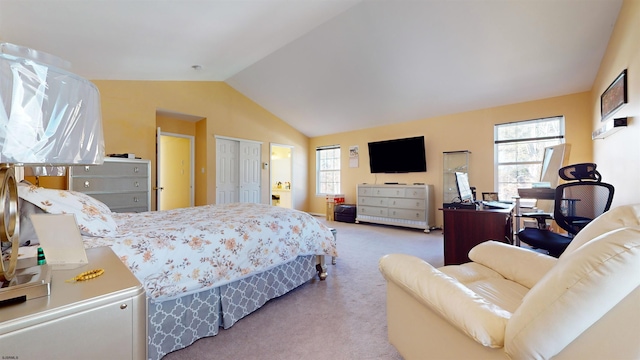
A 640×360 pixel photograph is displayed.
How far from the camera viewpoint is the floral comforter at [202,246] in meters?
1.49

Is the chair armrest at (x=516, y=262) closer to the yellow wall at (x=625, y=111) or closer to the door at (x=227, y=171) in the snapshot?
the yellow wall at (x=625, y=111)

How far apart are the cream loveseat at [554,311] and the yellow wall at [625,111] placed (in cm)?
168

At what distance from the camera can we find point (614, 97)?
2613 mm

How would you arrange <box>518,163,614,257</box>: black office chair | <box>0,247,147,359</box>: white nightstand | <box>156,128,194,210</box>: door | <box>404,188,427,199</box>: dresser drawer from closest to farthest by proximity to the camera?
<box>0,247,147,359</box>: white nightstand → <box>518,163,614,257</box>: black office chair → <box>404,188,427,199</box>: dresser drawer → <box>156,128,194,210</box>: door

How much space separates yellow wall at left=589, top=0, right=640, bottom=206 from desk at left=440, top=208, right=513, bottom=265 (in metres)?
0.94

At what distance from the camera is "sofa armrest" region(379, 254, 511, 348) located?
851 millimetres

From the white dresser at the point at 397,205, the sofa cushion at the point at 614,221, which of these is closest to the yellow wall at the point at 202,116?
the white dresser at the point at 397,205

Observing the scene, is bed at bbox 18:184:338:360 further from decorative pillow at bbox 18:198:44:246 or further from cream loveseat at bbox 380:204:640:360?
cream loveseat at bbox 380:204:640:360

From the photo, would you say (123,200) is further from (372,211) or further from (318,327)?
(372,211)

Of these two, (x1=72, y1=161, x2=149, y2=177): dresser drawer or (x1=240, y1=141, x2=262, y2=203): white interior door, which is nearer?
(x1=72, y1=161, x2=149, y2=177): dresser drawer

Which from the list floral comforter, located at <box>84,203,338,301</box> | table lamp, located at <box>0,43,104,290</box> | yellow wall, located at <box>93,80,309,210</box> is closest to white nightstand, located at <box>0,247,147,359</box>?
table lamp, located at <box>0,43,104,290</box>

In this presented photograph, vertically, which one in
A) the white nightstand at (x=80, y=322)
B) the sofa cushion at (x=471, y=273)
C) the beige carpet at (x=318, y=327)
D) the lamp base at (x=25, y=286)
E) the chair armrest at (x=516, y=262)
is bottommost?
the beige carpet at (x=318, y=327)

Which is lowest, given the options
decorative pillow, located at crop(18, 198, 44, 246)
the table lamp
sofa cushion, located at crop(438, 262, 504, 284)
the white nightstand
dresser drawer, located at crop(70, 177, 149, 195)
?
sofa cushion, located at crop(438, 262, 504, 284)

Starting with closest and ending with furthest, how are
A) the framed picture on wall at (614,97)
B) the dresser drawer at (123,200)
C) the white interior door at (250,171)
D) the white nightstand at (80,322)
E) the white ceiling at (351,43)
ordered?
the white nightstand at (80,322) < the framed picture on wall at (614,97) < the white ceiling at (351,43) < the dresser drawer at (123,200) < the white interior door at (250,171)
